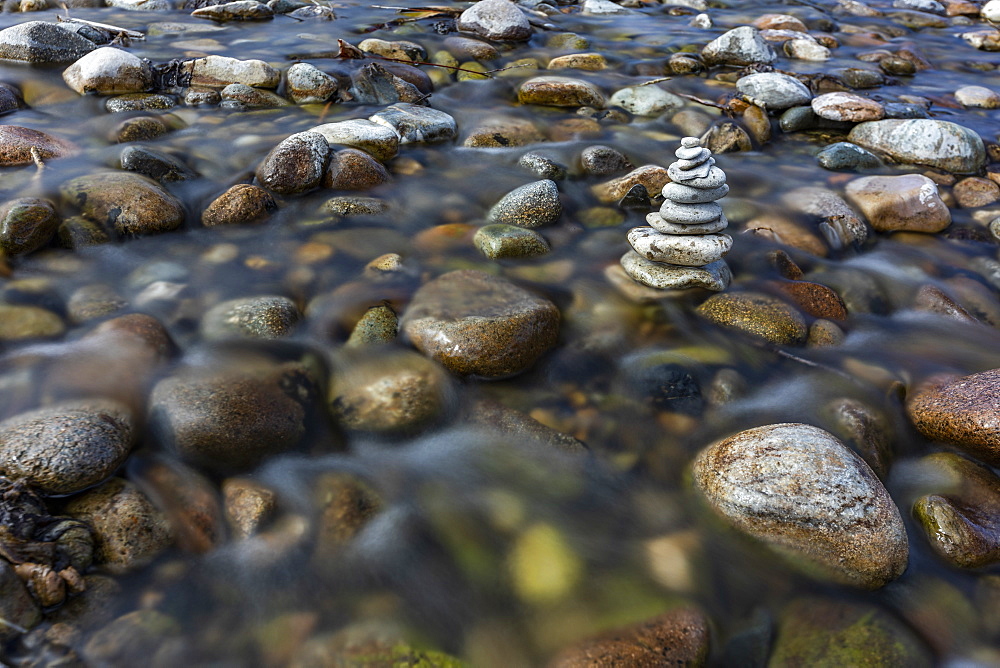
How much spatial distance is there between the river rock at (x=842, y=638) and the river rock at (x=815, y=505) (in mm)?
166

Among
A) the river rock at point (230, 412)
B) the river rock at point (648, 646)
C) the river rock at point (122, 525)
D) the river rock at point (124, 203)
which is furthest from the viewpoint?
the river rock at point (124, 203)

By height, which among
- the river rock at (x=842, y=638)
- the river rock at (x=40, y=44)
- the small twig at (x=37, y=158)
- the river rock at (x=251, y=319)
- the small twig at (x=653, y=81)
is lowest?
the river rock at (x=842, y=638)

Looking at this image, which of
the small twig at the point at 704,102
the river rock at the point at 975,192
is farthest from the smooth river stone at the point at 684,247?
the small twig at the point at 704,102

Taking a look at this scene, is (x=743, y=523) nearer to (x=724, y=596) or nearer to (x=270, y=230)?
(x=724, y=596)

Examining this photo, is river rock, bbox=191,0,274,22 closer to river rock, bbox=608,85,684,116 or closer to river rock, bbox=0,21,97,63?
river rock, bbox=0,21,97,63

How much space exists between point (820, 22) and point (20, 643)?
14.4 meters

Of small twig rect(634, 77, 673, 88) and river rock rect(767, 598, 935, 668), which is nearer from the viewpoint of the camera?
river rock rect(767, 598, 935, 668)

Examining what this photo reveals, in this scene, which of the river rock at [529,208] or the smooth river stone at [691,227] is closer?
the smooth river stone at [691,227]

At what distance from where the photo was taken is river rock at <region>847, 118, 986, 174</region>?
6.94 metres

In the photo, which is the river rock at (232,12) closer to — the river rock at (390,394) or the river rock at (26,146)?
the river rock at (26,146)

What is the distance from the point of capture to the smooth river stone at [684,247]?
472 centimetres

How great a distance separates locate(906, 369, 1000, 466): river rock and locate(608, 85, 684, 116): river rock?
5.35 m

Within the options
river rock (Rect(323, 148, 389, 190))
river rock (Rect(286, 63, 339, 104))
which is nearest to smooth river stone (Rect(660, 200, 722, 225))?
river rock (Rect(323, 148, 389, 190))

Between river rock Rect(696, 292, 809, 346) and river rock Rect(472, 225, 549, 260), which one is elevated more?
river rock Rect(472, 225, 549, 260)
